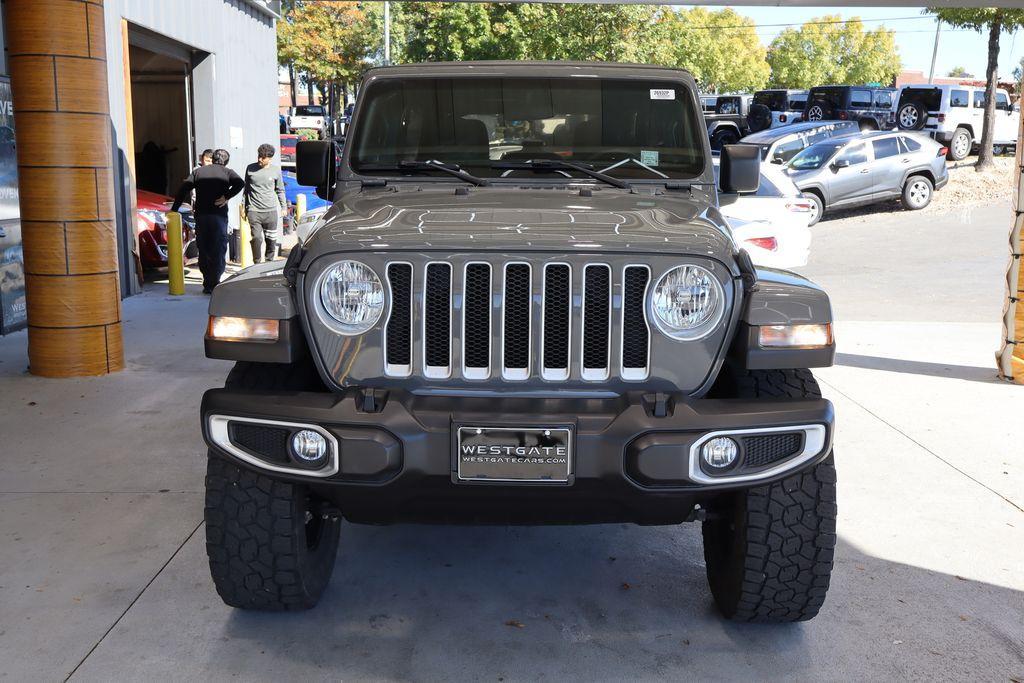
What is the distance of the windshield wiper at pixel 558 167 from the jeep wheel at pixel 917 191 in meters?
17.4

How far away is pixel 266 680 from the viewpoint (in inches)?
132

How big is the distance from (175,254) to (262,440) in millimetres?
9471

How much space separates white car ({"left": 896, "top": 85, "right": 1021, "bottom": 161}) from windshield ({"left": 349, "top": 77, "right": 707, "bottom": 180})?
24.1 metres

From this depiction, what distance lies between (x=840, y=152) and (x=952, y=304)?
26.8 ft

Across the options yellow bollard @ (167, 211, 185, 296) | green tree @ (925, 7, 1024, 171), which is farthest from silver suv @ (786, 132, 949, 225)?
yellow bollard @ (167, 211, 185, 296)

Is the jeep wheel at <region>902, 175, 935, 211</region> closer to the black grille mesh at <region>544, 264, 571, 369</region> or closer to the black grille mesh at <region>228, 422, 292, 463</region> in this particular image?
the black grille mesh at <region>544, 264, 571, 369</region>

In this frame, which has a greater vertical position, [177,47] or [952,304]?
[177,47]

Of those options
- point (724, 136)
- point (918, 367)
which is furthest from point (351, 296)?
point (724, 136)

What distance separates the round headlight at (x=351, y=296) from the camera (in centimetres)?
330

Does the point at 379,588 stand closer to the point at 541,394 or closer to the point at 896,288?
the point at 541,394

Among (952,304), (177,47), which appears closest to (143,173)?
(177,47)

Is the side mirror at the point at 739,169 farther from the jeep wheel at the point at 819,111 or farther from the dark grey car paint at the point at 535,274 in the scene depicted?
the jeep wheel at the point at 819,111

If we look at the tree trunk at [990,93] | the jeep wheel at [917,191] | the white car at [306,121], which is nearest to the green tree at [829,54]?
the white car at [306,121]

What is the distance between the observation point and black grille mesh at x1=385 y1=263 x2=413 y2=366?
3303 millimetres
